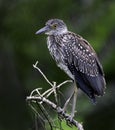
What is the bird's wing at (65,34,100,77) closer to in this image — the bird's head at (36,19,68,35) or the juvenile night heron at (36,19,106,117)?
the juvenile night heron at (36,19,106,117)

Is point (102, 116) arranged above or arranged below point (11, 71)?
below

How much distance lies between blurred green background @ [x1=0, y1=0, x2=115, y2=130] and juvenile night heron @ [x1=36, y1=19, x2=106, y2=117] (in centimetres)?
679

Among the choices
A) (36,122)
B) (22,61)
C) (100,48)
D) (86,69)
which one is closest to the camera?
(36,122)

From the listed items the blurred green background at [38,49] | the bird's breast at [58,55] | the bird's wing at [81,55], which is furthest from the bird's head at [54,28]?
the blurred green background at [38,49]

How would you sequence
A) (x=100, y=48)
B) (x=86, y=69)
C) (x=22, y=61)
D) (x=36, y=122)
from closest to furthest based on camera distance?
(x=36, y=122), (x=86, y=69), (x=100, y=48), (x=22, y=61)

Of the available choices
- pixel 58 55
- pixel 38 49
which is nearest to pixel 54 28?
pixel 58 55

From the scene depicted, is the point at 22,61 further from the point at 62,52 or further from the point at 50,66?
the point at 62,52

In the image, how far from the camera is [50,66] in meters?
17.7

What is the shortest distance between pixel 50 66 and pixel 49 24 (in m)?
7.42

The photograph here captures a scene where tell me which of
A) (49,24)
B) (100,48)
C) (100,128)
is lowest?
(100,128)

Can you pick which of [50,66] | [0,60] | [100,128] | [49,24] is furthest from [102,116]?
[49,24]

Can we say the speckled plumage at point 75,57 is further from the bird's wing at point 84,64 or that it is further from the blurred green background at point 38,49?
the blurred green background at point 38,49

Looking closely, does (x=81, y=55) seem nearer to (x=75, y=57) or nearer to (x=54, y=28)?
(x=75, y=57)

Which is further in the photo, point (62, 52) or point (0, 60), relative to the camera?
point (0, 60)
